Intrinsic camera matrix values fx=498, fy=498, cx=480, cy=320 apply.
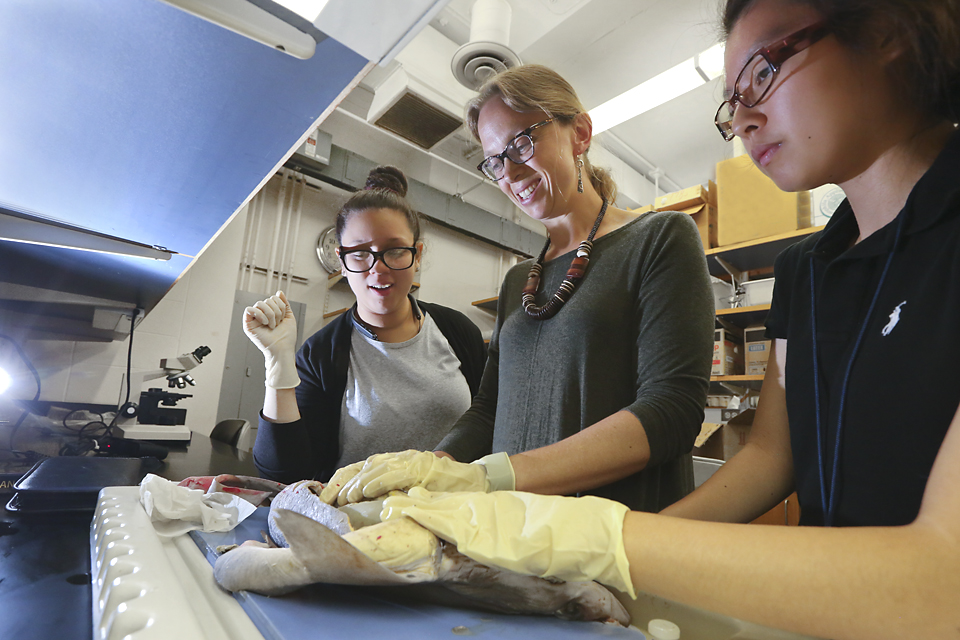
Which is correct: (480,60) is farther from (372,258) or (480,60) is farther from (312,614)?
(312,614)

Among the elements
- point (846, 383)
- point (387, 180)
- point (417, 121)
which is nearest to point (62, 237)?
point (387, 180)

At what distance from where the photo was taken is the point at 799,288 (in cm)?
75

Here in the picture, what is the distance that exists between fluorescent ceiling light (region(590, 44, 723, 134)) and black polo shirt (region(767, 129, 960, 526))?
7.41 feet

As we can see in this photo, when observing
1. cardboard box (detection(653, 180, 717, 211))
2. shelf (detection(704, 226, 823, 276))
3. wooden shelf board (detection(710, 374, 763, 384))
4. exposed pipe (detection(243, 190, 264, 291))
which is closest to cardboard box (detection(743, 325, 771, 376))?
wooden shelf board (detection(710, 374, 763, 384))

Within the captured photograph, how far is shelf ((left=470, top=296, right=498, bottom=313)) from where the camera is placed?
16.4 feet

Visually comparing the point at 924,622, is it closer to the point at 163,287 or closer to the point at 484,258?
the point at 163,287

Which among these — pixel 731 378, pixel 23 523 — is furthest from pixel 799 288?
pixel 731 378

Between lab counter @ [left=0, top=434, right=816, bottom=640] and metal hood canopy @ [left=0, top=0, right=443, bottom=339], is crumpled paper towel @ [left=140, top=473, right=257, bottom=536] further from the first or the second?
metal hood canopy @ [left=0, top=0, right=443, bottom=339]

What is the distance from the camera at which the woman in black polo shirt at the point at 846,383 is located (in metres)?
0.37

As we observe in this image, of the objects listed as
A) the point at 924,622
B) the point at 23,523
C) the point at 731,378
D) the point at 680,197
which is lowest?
the point at 23,523

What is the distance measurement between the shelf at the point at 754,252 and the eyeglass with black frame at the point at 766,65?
2227 millimetres

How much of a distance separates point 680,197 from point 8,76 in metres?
3.30

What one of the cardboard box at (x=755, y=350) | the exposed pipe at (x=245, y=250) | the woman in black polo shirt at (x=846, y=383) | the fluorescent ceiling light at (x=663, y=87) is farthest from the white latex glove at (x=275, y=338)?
the exposed pipe at (x=245, y=250)

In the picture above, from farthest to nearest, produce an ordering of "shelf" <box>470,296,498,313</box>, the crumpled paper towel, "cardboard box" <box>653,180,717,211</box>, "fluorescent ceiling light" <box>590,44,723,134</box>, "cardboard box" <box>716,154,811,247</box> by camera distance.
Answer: "shelf" <box>470,296,498,313</box>, "cardboard box" <box>653,180,717,211</box>, "cardboard box" <box>716,154,811,247</box>, "fluorescent ceiling light" <box>590,44,723,134</box>, the crumpled paper towel
